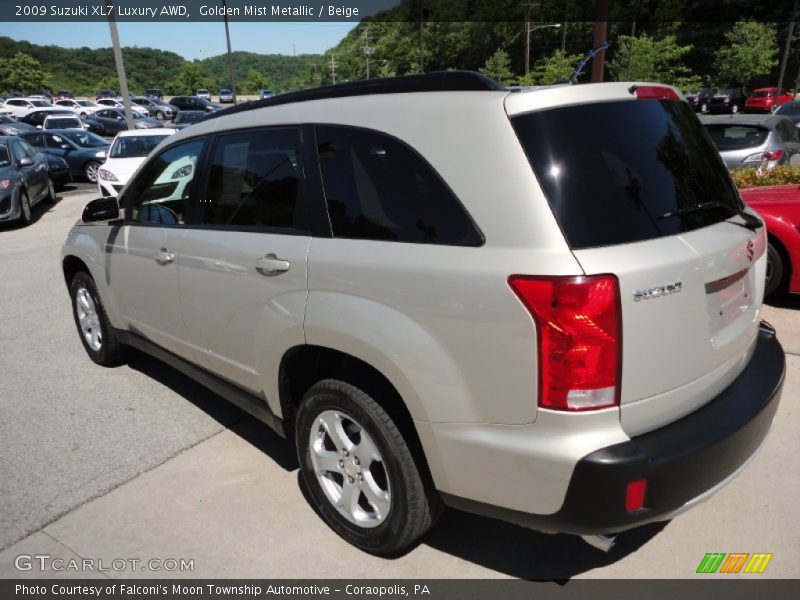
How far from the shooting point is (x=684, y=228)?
A: 6.68 feet

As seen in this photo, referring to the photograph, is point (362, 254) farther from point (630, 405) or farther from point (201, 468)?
point (201, 468)

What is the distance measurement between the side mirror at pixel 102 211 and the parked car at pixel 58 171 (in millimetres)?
13090

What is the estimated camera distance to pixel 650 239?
190 centimetres

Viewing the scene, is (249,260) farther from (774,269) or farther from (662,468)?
(774,269)

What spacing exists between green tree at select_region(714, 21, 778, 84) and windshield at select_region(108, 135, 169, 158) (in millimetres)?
44412

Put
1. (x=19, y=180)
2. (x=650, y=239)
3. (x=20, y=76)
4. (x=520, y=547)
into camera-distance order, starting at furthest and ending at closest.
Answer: (x=20, y=76) → (x=19, y=180) → (x=520, y=547) → (x=650, y=239)

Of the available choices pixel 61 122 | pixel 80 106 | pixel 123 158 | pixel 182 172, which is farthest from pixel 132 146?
pixel 80 106

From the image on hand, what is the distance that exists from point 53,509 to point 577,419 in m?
2.61

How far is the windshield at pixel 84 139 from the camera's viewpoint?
17.8 m

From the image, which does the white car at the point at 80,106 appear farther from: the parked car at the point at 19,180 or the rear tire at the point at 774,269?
the rear tire at the point at 774,269

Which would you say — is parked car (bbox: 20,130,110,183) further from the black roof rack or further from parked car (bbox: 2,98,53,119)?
parked car (bbox: 2,98,53,119)

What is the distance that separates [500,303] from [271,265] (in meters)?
1.14

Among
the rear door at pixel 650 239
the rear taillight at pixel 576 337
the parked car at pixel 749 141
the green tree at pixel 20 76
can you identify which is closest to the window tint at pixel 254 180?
the rear door at pixel 650 239

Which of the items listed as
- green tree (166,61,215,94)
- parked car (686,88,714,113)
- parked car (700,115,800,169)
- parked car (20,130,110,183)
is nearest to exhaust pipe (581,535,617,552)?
parked car (700,115,800,169)
